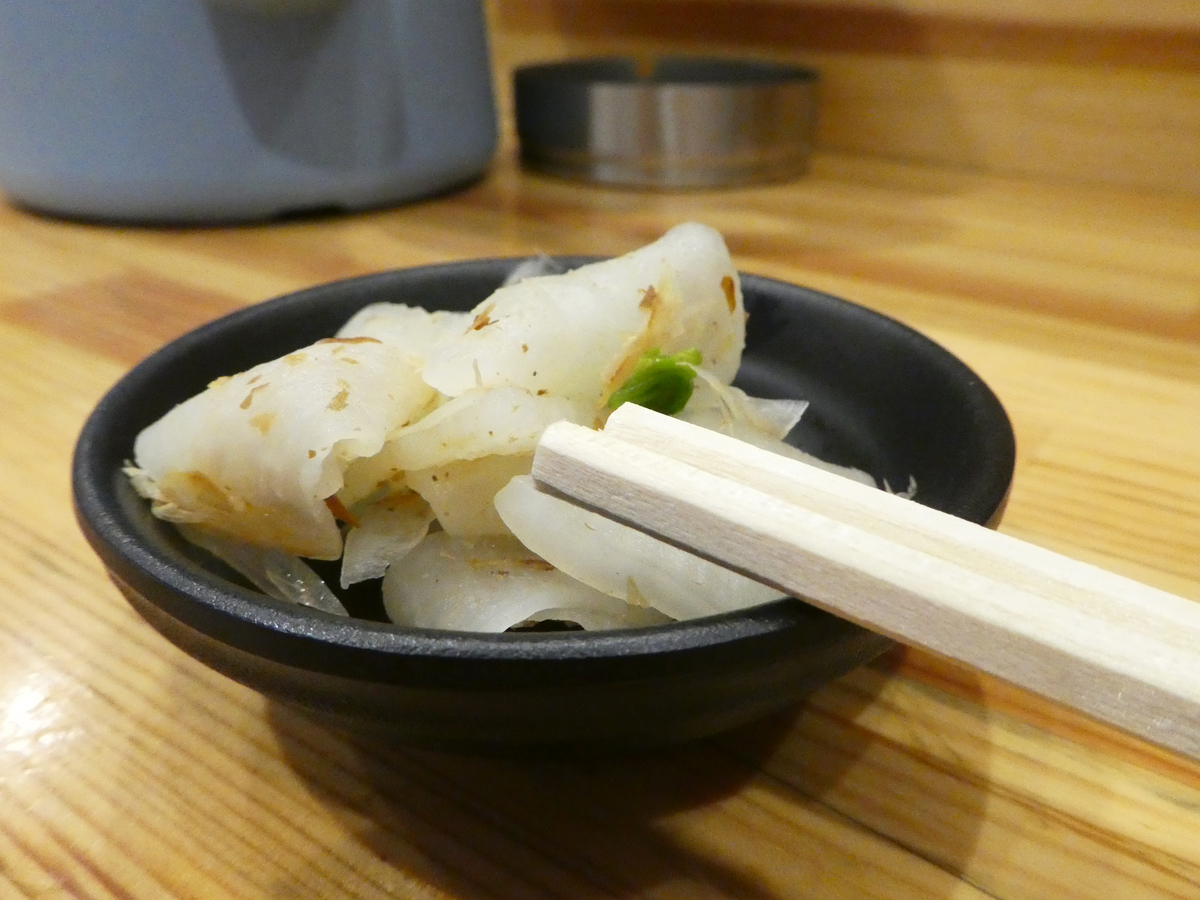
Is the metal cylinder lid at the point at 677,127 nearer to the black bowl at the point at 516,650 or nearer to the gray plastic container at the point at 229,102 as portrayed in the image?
the gray plastic container at the point at 229,102

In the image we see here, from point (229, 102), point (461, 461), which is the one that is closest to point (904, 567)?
point (461, 461)

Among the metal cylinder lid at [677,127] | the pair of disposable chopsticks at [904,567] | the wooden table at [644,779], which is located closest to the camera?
the pair of disposable chopsticks at [904,567]

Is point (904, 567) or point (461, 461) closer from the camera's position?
point (904, 567)

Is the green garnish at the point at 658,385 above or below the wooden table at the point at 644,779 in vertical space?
above

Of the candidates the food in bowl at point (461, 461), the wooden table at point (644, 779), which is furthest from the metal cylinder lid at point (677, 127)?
the food in bowl at point (461, 461)

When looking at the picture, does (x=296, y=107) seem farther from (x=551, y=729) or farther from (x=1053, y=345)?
(x=551, y=729)

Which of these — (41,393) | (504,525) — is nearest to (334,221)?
(41,393)

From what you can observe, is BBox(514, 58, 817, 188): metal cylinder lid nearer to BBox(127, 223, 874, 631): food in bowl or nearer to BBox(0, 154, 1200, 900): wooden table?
BBox(0, 154, 1200, 900): wooden table

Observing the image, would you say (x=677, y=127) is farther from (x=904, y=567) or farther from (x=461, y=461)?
(x=904, y=567)
